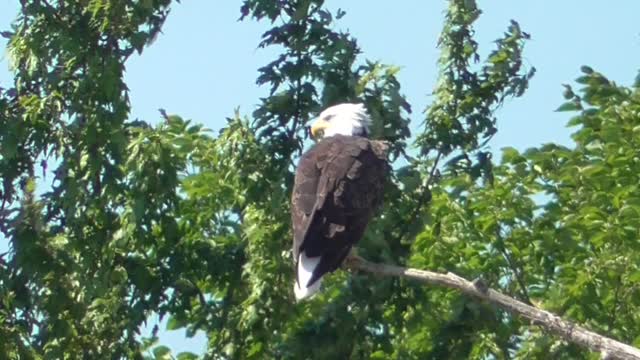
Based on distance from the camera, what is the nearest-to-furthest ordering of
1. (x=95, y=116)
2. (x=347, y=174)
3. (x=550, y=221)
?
1. (x=347, y=174)
2. (x=95, y=116)
3. (x=550, y=221)

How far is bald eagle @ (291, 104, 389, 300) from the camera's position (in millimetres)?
10586

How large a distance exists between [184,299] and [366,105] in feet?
4.88

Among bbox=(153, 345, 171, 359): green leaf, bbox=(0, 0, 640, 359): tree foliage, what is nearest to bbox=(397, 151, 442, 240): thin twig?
bbox=(0, 0, 640, 359): tree foliage

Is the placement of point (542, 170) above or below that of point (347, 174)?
above

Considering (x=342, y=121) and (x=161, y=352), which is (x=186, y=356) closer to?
(x=161, y=352)

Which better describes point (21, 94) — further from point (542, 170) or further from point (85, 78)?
point (542, 170)

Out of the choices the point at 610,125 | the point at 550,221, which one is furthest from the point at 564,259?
the point at 610,125

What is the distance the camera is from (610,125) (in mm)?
13883

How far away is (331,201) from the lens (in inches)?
419

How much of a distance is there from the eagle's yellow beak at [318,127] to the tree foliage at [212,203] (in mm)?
214

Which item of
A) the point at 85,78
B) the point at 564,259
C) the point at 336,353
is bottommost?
the point at 336,353

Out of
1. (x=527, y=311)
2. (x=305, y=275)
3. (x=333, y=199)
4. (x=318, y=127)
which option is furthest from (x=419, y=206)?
(x=527, y=311)

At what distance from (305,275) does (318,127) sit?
1198 mm

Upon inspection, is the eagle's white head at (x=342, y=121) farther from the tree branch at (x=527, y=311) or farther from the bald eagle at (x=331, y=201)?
the tree branch at (x=527, y=311)
